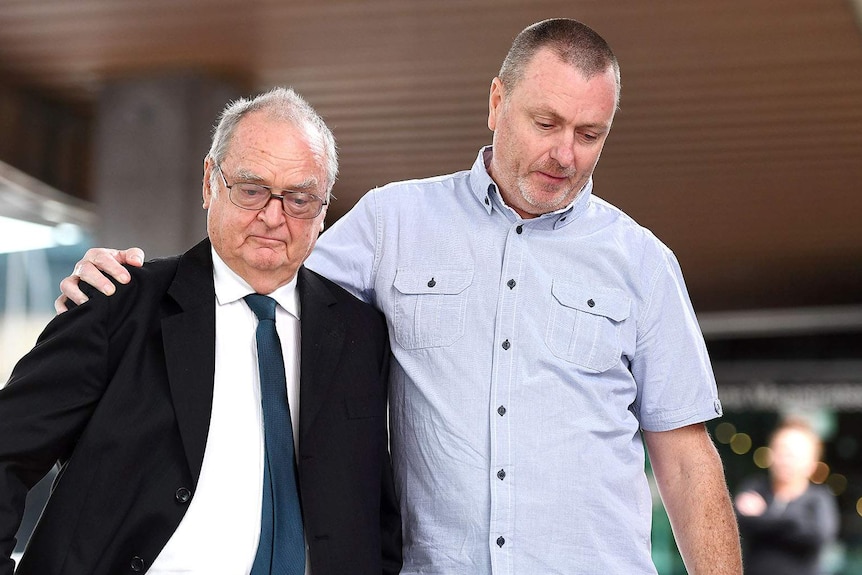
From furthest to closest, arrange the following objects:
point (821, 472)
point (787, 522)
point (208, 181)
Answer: point (821, 472), point (787, 522), point (208, 181)

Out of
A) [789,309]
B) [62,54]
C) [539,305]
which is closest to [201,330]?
[539,305]

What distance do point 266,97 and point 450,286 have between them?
60 centimetres

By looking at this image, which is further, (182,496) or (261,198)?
(261,198)

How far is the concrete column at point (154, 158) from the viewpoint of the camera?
6746mm

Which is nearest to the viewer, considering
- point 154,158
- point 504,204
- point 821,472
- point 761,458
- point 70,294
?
point 70,294

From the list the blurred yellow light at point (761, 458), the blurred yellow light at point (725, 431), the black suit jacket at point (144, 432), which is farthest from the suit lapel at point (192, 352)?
the blurred yellow light at point (761, 458)

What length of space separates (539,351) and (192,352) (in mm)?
782

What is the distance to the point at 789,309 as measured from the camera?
1388 centimetres

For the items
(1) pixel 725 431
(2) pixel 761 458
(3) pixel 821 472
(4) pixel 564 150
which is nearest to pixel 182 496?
(4) pixel 564 150

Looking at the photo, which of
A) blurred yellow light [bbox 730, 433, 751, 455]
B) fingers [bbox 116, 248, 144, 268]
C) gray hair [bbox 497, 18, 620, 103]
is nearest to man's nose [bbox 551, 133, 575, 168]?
gray hair [bbox 497, 18, 620, 103]

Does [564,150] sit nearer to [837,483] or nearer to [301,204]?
[301,204]

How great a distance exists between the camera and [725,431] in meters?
13.6

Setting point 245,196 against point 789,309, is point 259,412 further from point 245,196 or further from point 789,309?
point 789,309

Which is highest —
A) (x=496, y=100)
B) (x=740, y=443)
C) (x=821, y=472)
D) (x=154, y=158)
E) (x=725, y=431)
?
(x=154, y=158)
